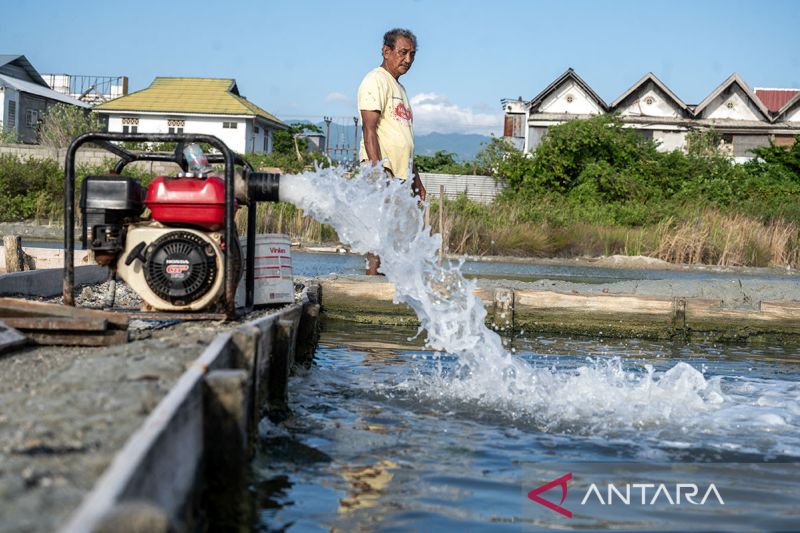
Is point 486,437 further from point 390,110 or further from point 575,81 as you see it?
point 575,81

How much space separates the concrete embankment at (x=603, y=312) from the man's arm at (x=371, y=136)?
1911 millimetres

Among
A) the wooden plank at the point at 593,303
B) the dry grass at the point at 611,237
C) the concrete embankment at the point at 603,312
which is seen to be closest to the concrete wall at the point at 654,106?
the dry grass at the point at 611,237

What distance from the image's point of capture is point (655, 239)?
1045 inches

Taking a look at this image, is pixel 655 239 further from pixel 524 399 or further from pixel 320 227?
pixel 524 399

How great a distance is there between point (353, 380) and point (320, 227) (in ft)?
61.9

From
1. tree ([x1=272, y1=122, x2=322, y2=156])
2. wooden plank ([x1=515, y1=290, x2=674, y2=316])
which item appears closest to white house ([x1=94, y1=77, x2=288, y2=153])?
tree ([x1=272, y1=122, x2=322, y2=156])

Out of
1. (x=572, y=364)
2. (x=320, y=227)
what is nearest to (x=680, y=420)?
(x=572, y=364)

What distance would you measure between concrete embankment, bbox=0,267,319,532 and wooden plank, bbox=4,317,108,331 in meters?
0.13

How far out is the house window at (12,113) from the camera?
52.7 metres

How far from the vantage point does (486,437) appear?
566 cm

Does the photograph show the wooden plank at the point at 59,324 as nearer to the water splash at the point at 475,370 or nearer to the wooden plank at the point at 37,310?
the wooden plank at the point at 37,310

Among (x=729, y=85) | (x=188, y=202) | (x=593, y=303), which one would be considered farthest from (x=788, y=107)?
(x=188, y=202)

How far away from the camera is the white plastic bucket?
7406 mm

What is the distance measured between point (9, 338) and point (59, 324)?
1.02 feet
